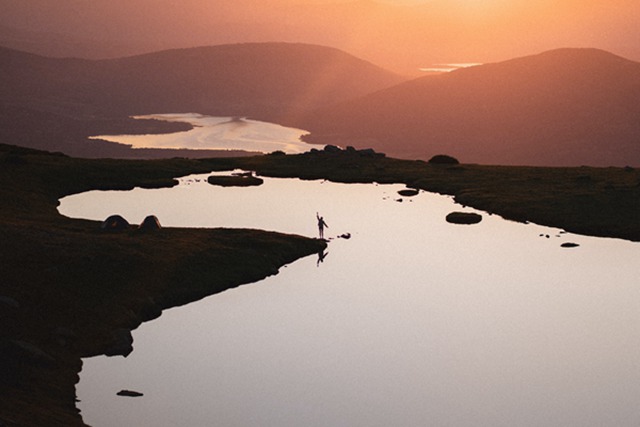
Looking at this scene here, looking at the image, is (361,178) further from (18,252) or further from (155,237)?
(18,252)

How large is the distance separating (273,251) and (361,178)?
6462 cm

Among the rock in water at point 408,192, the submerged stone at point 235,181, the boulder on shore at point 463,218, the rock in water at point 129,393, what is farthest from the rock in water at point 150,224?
the submerged stone at point 235,181

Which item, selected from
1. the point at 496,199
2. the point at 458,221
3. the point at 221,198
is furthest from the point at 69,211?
the point at 496,199

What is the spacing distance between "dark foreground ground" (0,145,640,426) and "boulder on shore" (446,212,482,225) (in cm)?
586

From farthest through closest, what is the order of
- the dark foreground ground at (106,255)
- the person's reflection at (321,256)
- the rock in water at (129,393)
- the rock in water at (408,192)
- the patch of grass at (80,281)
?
the rock in water at (408,192) → the person's reflection at (321,256) → the dark foreground ground at (106,255) → the patch of grass at (80,281) → the rock in water at (129,393)

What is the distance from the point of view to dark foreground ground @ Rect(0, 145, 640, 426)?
130 ft

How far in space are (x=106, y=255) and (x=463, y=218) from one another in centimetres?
4956

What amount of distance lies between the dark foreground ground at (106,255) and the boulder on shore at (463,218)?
19.2 feet

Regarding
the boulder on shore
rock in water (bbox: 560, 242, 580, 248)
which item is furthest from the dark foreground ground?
rock in water (bbox: 560, 242, 580, 248)

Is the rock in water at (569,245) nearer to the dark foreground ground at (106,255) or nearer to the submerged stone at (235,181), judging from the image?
the dark foreground ground at (106,255)

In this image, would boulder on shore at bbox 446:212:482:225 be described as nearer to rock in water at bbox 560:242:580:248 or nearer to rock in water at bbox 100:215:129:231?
rock in water at bbox 560:242:580:248

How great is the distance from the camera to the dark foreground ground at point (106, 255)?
39.5 metres

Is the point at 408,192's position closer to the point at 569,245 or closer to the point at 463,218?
the point at 463,218

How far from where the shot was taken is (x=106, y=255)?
56906 millimetres
